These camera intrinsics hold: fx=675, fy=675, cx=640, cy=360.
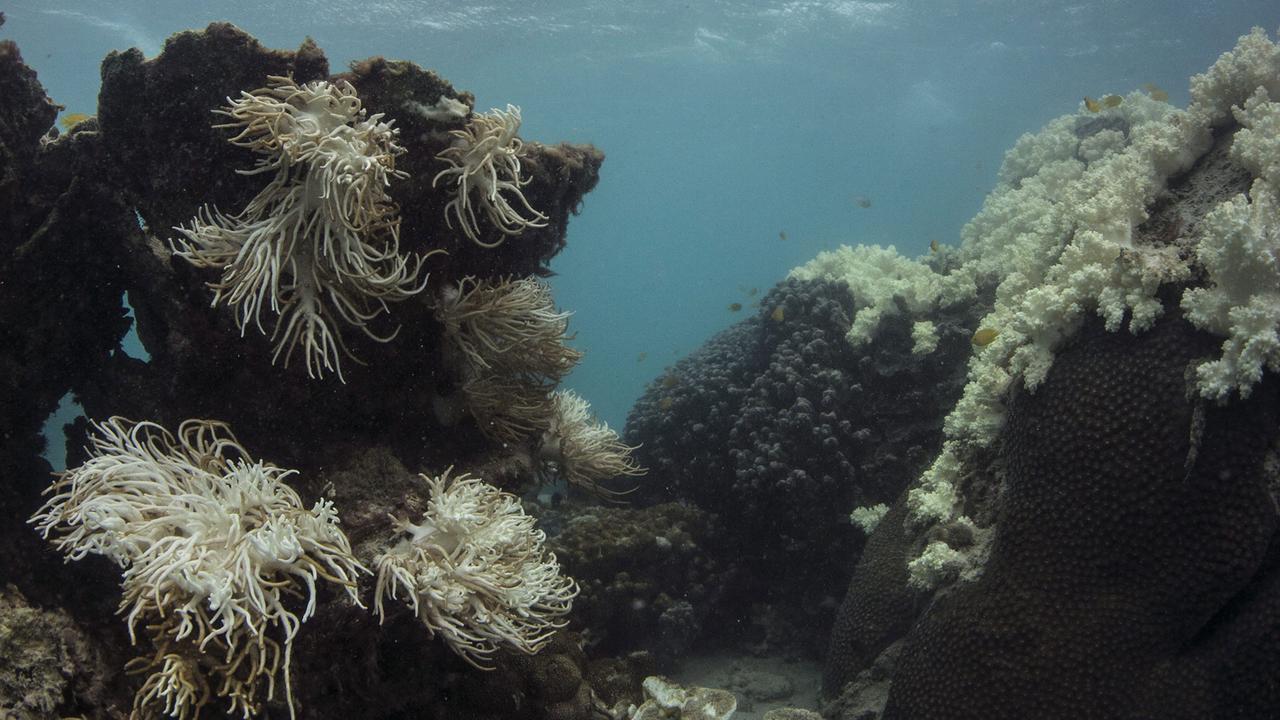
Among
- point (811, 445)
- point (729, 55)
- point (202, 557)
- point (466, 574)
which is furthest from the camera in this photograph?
point (729, 55)

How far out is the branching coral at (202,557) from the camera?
2469mm

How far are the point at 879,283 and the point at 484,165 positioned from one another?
576 centimetres

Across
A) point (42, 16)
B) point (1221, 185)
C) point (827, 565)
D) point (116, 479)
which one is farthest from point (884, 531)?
point (42, 16)

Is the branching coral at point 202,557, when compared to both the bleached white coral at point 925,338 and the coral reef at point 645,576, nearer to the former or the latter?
the coral reef at point 645,576

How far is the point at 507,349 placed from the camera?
4.00 meters

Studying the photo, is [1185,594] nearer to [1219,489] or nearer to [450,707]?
[1219,489]

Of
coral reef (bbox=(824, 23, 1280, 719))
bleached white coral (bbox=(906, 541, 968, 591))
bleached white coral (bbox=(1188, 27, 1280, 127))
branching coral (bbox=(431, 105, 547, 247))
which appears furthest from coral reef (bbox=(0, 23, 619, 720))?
bleached white coral (bbox=(1188, 27, 1280, 127))

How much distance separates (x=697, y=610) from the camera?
6887 millimetres

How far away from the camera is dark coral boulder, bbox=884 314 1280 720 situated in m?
3.00

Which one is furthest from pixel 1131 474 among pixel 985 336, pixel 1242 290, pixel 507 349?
pixel 507 349

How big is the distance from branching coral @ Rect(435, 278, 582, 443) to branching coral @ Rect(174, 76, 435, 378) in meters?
0.60

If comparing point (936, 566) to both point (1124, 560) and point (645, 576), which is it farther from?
point (645, 576)

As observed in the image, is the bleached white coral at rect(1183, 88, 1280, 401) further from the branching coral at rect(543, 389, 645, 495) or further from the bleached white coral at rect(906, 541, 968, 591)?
the branching coral at rect(543, 389, 645, 495)

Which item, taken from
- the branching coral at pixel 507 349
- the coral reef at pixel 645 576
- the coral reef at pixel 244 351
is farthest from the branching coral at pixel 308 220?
the coral reef at pixel 645 576
